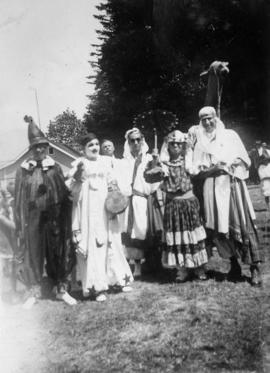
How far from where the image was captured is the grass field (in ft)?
12.3

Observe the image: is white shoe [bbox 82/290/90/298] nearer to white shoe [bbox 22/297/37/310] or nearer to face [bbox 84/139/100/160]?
white shoe [bbox 22/297/37/310]

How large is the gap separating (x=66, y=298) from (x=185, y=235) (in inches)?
70.9

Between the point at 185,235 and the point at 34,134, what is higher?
the point at 34,134

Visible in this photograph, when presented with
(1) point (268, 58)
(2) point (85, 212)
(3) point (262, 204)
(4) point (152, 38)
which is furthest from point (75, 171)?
(4) point (152, 38)

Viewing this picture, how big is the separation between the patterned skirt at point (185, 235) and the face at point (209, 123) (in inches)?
39.0

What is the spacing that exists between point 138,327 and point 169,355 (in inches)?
32.5

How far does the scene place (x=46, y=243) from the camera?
5965 millimetres

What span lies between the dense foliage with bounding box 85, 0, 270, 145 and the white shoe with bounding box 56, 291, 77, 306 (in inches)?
442

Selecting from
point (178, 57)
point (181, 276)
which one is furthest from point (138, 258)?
point (178, 57)

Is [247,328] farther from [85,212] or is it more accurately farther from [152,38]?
[152,38]

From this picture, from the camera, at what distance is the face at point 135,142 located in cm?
689

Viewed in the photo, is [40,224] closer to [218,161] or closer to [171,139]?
[171,139]

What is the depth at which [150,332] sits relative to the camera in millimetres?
4473

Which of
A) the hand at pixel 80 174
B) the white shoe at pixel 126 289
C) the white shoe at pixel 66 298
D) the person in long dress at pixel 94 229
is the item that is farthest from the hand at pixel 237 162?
the white shoe at pixel 66 298
